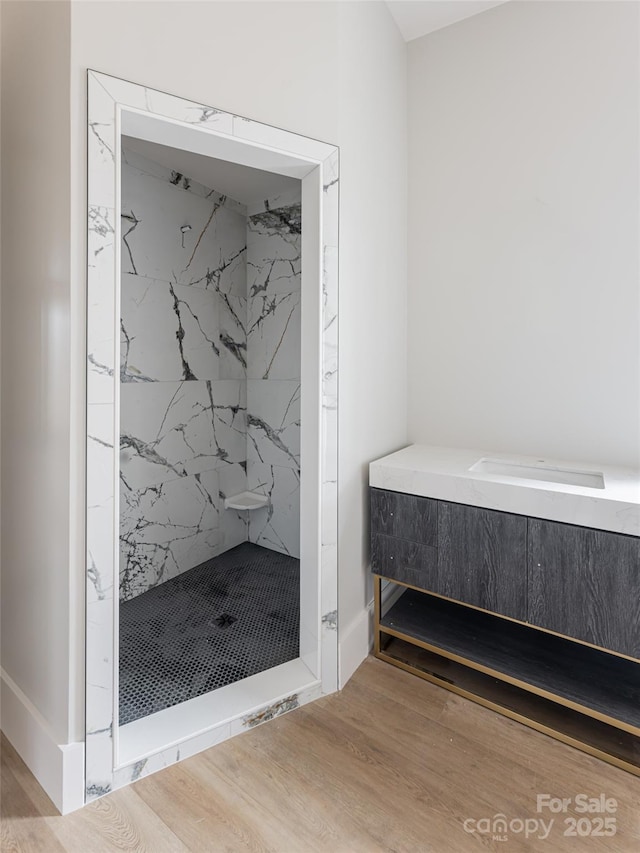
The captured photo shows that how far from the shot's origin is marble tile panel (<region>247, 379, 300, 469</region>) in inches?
133

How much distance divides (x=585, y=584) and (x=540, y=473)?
586 millimetres

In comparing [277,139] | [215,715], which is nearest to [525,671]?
[215,715]

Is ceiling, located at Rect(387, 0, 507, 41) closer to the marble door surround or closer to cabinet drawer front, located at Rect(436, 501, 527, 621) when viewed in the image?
the marble door surround

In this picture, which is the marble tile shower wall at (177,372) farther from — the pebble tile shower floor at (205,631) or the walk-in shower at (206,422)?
the pebble tile shower floor at (205,631)

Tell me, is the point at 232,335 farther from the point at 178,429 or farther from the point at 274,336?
the point at 178,429

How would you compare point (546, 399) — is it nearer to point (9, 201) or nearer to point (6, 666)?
point (9, 201)

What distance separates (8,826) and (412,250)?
2856 millimetres

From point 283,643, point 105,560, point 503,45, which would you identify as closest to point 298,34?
point 503,45

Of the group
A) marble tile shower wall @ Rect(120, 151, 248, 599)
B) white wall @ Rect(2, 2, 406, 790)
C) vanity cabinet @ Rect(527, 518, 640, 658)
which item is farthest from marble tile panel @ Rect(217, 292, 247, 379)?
vanity cabinet @ Rect(527, 518, 640, 658)

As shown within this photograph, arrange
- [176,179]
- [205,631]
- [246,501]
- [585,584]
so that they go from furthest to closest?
[246,501] < [176,179] < [205,631] < [585,584]

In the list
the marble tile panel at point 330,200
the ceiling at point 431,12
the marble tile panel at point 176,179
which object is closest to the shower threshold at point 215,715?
the marble tile panel at point 330,200

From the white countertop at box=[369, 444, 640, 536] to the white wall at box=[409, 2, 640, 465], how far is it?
0.19 metres

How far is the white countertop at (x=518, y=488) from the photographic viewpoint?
1635 mm

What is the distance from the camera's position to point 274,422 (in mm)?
3479
